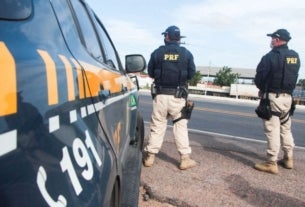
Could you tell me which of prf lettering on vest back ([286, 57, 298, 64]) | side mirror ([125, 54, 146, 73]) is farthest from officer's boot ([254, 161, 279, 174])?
side mirror ([125, 54, 146, 73])

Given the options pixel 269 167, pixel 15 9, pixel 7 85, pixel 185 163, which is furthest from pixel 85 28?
pixel 269 167

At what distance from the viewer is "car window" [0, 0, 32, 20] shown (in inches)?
46.9

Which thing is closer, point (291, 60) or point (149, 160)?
point (291, 60)

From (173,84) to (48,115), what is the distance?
4.13 meters

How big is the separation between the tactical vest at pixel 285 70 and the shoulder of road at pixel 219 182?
42.2 inches

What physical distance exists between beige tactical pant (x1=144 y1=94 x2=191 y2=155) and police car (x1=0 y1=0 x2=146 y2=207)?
339cm

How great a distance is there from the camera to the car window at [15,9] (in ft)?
3.91

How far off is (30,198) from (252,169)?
4.62m

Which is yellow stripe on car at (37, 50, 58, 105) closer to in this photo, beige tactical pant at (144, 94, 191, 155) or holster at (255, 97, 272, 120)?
beige tactical pant at (144, 94, 191, 155)

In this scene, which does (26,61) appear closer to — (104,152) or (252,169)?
(104,152)

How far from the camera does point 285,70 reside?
17.2 feet

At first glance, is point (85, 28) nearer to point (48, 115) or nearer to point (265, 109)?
point (48, 115)

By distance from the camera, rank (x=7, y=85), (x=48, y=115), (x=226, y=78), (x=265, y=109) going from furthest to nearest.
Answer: (x=226, y=78)
(x=265, y=109)
(x=48, y=115)
(x=7, y=85)

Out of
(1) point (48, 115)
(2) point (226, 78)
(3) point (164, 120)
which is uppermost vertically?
(1) point (48, 115)
